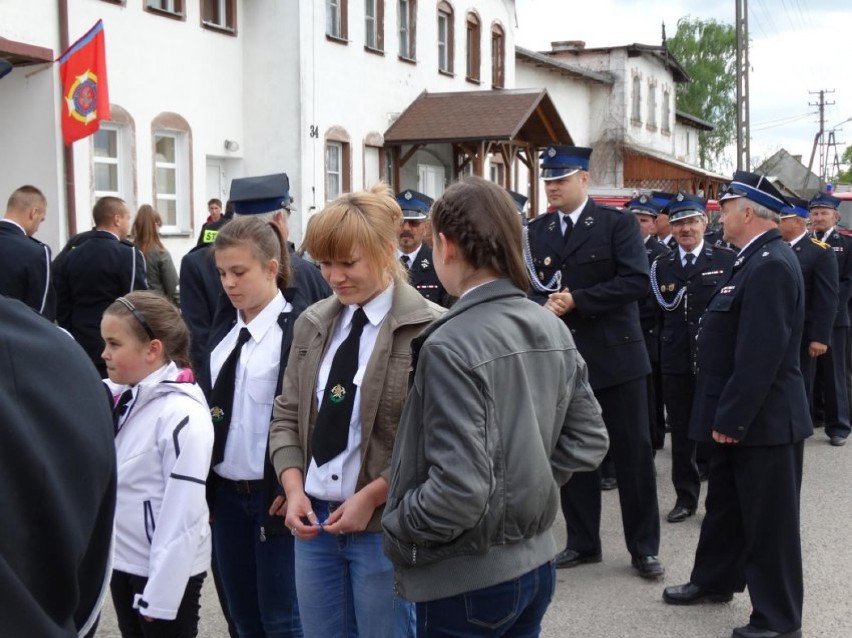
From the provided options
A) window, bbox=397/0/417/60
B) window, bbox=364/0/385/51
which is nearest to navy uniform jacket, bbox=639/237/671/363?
window, bbox=364/0/385/51

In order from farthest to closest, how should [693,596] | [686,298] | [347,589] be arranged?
[686,298], [693,596], [347,589]

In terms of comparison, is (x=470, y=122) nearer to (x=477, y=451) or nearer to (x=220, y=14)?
(x=220, y=14)

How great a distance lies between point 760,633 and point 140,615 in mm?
2733

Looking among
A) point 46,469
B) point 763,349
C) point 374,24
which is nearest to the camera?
point 46,469

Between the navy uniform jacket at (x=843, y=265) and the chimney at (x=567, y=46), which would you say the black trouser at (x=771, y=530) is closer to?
the navy uniform jacket at (x=843, y=265)

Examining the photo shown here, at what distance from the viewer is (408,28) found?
71.0 feet

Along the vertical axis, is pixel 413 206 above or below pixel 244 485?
above

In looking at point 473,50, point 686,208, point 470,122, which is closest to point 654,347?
point 686,208

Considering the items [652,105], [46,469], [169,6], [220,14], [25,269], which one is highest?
[652,105]

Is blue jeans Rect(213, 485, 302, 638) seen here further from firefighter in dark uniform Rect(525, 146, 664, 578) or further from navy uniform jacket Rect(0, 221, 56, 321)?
navy uniform jacket Rect(0, 221, 56, 321)

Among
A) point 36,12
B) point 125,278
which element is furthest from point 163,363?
point 36,12

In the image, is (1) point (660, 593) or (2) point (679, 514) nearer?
(1) point (660, 593)

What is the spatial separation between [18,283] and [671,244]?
5.73 m

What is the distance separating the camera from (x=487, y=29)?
25.0 m
